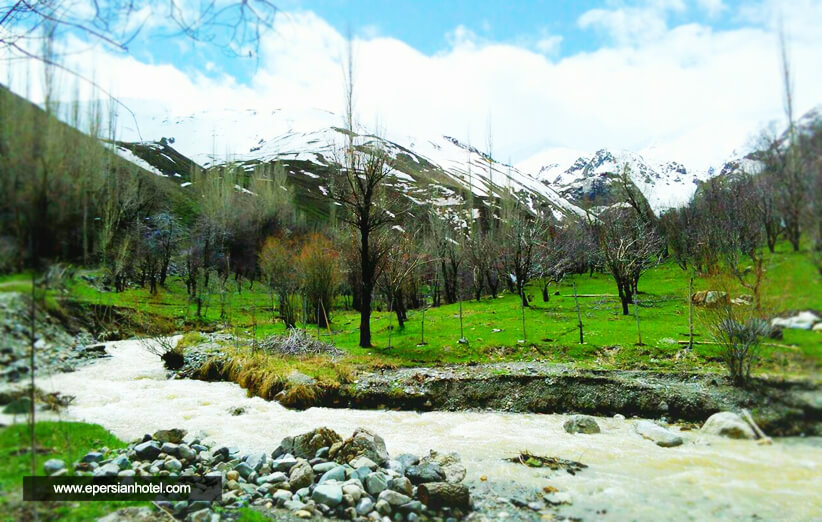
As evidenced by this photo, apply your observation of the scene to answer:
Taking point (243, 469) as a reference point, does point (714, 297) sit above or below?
above

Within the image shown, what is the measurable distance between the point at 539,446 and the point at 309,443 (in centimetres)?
481

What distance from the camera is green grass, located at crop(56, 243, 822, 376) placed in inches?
117

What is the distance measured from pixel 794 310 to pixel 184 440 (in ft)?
32.4

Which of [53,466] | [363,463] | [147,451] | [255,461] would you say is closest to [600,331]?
[363,463]

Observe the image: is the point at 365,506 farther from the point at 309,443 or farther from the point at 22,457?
the point at 22,457

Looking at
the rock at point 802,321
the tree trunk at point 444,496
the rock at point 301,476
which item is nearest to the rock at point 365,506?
the tree trunk at point 444,496

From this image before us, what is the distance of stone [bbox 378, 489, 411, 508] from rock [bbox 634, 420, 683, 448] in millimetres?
5617

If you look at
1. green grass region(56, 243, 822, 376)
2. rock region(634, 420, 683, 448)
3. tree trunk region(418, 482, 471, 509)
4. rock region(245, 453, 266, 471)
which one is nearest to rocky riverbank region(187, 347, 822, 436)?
rock region(634, 420, 683, 448)

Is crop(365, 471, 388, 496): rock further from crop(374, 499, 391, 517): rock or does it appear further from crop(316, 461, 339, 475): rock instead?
crop(316, 461, 339, 475): rock

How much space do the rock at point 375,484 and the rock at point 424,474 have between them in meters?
0.51

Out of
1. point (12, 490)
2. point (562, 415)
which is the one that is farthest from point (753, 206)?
point (562, 415)

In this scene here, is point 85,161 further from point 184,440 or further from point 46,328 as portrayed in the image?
point 184,440

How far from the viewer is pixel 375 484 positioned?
676cm

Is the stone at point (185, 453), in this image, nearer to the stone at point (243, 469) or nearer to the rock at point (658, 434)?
the stone at point (243, 469)
